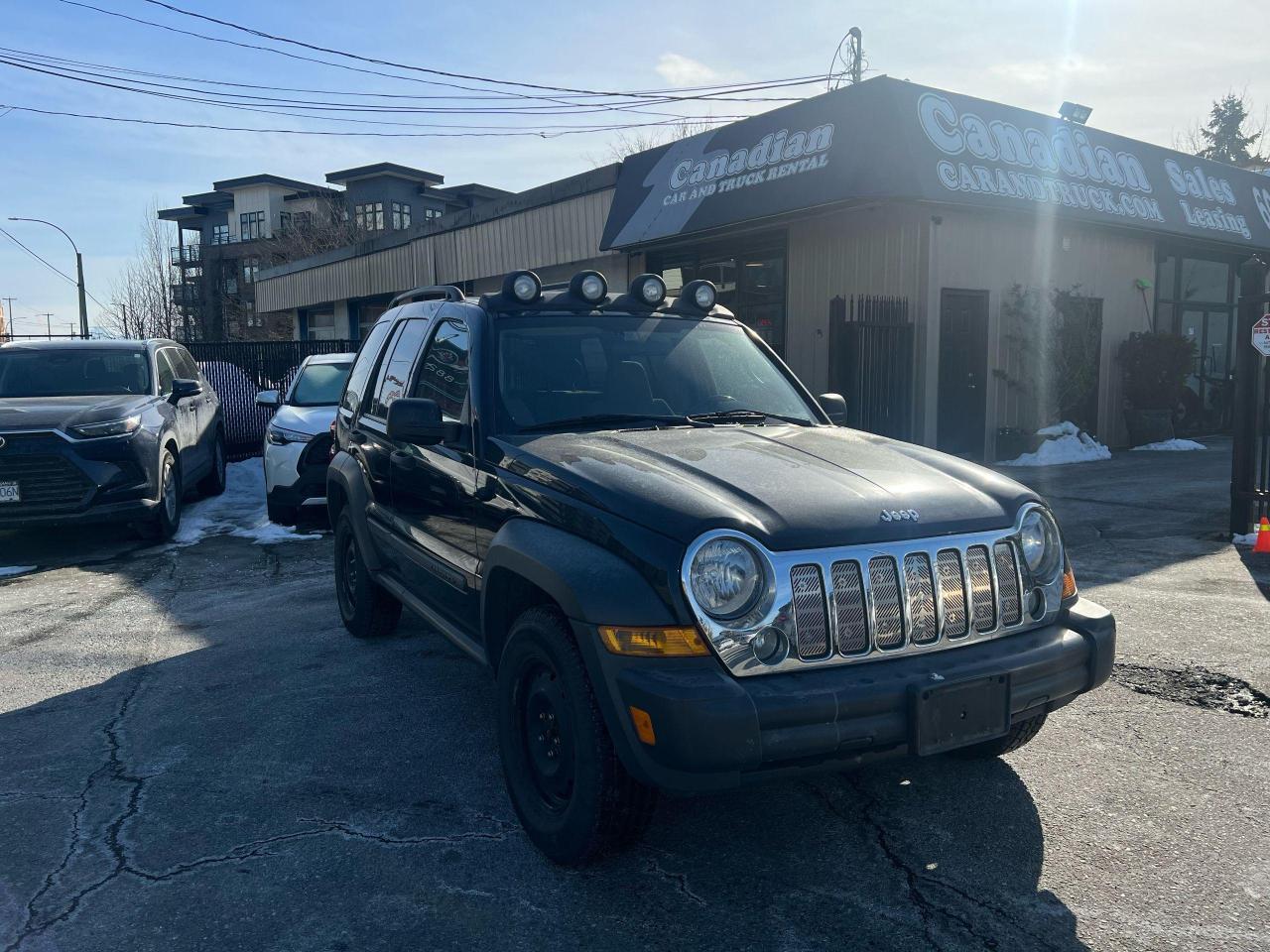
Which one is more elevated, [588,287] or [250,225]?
[250,225]

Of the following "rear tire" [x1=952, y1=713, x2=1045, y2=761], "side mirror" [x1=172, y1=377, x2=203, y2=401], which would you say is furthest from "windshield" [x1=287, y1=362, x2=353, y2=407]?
"rear tire" [x1=952, y1=713, x2=1045, y2=761]

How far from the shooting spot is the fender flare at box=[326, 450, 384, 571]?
5.23 meters

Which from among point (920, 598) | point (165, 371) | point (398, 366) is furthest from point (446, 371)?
point (165, 371)

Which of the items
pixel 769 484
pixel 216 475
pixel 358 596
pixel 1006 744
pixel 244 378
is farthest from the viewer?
pixel 244 378

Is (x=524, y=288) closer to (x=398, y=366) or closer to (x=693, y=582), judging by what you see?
(x=398, y=366)

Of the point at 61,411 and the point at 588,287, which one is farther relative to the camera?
the point at 61,411

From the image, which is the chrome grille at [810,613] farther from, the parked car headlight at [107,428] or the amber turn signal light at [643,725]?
the parked car headlight at [107,428]

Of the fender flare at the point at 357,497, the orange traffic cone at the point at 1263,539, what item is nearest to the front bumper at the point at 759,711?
the fender flare at the point at 357,497

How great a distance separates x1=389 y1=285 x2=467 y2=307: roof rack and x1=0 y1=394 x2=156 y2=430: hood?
445 centimetres

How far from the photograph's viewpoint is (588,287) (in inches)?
168

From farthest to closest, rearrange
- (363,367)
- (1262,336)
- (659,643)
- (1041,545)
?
(1262,336), (363,367), (1041,545), (659,643)

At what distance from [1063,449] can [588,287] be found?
11.8 meters

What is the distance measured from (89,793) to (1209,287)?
1987 centimetres

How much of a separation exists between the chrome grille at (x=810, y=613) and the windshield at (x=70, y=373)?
8.80 metres
